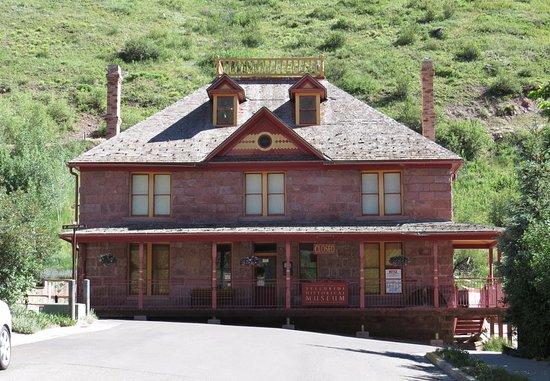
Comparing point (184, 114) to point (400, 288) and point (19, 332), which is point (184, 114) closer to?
point (400, 288)

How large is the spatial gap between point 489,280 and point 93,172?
1431 cm

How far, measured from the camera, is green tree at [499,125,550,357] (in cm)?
2047

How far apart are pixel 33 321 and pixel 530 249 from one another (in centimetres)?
1218

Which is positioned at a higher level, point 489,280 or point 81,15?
point 81,15

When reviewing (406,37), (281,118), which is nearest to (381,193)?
(281,118)

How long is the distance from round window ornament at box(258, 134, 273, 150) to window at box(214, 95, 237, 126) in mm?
2531

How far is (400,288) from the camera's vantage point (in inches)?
1232

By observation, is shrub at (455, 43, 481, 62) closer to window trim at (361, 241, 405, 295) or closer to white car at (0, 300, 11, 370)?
window trim at (361, 241, 405, 295)

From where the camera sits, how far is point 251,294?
31.4 meters

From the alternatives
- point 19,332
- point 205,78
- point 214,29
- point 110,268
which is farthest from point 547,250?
point 214,29

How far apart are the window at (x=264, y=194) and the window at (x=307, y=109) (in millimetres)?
2958

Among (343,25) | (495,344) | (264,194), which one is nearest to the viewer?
(495,344)

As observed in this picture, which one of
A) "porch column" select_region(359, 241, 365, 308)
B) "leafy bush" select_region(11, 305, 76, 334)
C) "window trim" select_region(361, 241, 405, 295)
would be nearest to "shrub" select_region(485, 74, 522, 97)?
"window trim" select_region(361, 241, 405, 295)

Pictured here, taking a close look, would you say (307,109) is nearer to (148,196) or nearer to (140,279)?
(148,196)
